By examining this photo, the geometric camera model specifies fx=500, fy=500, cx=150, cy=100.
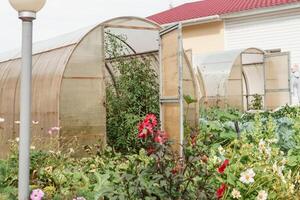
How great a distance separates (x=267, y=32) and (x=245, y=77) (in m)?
2.31

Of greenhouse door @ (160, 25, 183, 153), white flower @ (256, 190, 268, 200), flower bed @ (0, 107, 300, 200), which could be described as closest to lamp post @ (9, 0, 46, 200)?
flower bed @ (0, 107, 300, 200)

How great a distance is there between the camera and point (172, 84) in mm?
8188

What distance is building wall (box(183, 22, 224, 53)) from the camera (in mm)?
20609

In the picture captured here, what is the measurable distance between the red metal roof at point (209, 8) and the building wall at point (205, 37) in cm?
49

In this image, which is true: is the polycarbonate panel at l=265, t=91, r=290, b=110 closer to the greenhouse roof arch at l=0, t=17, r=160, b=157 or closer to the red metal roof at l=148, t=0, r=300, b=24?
the red metal roof at l=148, t=0, r=300, b=24

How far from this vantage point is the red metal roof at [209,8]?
1953 centimetres

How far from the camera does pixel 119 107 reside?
9.63 metres

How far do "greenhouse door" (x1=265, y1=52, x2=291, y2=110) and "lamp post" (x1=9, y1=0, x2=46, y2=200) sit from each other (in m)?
12.7

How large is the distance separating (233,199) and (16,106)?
21.1 ft

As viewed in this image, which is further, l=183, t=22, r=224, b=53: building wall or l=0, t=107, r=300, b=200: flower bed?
l=183, t=22, r=224, b=53: building wall

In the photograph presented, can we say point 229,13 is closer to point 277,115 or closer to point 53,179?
point 277,115

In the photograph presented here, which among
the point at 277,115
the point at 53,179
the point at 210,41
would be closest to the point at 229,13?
the point at 210,41

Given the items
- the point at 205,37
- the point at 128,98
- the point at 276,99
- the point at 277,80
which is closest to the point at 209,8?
the point at 205,37

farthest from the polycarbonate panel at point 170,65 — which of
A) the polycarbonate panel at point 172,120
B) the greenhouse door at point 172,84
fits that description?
the polycarbonate panel at point 172,120
